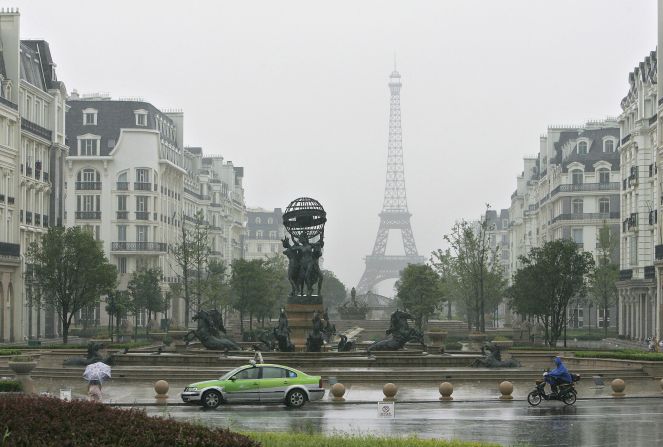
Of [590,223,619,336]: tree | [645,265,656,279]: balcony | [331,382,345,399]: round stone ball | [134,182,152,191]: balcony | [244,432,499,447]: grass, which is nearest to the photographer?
[244,432,499,447]: grass

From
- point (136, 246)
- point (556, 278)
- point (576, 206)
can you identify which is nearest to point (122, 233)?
point (136, 246)

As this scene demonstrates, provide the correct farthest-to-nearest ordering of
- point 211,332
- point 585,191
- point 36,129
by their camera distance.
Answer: point 585,191 → point 36,129 → point 211,332

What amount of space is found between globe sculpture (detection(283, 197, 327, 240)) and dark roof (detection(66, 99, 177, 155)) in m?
65.4

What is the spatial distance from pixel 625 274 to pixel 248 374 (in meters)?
68.8

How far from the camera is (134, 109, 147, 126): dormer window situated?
415 ft

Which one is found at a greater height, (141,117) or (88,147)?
(141,117)

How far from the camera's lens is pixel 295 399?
3897 centimetres

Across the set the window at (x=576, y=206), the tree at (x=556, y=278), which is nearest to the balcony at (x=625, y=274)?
the tree at (x=556, y=278)

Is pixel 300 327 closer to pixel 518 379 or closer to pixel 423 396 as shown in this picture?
pixel 518 379

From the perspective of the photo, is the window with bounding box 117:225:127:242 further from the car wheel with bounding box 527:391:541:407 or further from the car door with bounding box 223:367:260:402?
the car wheel with bounding box 527:391:541:407

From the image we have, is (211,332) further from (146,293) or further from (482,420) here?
(146,293)

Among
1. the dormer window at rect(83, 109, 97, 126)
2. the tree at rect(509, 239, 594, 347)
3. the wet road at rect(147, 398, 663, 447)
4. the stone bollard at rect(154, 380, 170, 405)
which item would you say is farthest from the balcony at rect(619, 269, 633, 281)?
the stone bollard at rect(154, 380, 170, 405)

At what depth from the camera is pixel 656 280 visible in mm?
87250

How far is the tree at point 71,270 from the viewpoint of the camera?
77812 millimetres
